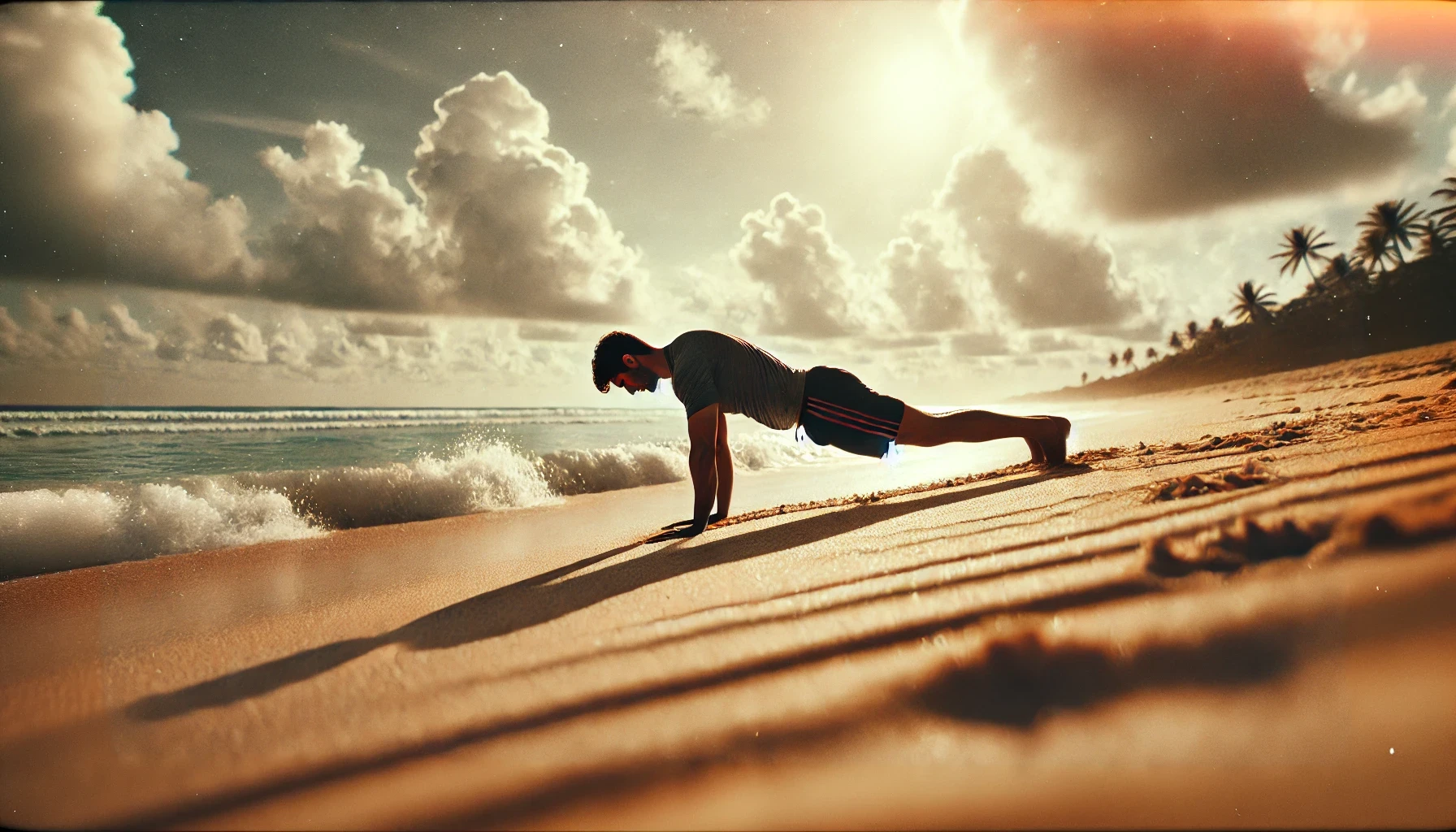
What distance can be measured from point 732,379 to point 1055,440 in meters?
1.78

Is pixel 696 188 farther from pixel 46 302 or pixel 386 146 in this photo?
pixel 46 302

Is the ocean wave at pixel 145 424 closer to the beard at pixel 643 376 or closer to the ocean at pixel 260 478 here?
the ocean at pixel 260 478

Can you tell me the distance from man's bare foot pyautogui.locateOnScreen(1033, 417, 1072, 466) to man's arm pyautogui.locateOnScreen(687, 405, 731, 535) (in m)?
1.82

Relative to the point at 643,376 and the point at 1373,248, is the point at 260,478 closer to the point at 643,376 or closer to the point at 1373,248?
the point at 643,376

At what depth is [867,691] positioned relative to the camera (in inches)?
36.1

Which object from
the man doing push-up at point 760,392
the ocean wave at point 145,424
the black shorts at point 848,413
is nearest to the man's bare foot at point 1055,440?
the man doing push-up at point 760,392

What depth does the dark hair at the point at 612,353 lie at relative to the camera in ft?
9.17

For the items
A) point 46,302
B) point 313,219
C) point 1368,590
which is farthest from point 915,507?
point 46,302

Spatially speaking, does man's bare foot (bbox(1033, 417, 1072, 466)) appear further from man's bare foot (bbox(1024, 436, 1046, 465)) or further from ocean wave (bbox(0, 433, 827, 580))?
ocean wave (bbox(0, 433, 827, 580))

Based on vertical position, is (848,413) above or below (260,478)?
below

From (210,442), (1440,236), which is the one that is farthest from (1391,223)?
(210,442)

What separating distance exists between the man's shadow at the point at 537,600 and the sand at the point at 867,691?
0.01 m

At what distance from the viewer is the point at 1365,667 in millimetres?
913

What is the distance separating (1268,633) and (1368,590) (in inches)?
11.4
